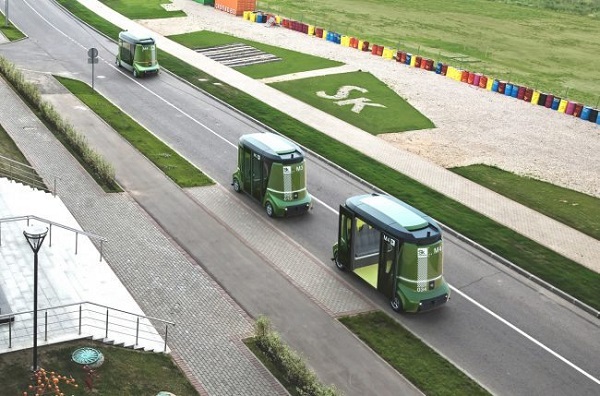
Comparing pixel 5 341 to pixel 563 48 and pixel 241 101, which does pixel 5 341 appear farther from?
pixel 563 48

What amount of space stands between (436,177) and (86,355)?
21010mm

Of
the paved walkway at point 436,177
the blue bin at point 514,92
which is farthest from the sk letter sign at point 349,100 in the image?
the blue bin at point 514,92

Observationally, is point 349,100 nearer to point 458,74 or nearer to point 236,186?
point 458,74

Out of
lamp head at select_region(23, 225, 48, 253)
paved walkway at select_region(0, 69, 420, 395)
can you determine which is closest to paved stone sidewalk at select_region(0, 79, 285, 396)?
paved walkway at select_region(0, 69, 420, 395)

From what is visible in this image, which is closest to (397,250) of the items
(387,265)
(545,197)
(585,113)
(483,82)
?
(387,265)

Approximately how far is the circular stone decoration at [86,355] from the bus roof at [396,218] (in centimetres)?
930

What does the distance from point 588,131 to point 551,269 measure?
21.3m

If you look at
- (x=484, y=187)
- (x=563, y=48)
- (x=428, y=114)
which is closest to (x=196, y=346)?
(x=484, y=187)

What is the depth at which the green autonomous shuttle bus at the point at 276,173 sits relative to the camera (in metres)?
29.1

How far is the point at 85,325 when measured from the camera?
2023cm

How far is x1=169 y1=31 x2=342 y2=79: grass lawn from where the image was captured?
54.1 metres

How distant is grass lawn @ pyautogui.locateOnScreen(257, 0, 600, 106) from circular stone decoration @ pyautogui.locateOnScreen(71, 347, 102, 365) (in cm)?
4235

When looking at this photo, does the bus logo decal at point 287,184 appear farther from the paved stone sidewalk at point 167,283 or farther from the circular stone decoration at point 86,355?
the circular stone decoration at point 86,355

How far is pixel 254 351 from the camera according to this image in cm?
2072
